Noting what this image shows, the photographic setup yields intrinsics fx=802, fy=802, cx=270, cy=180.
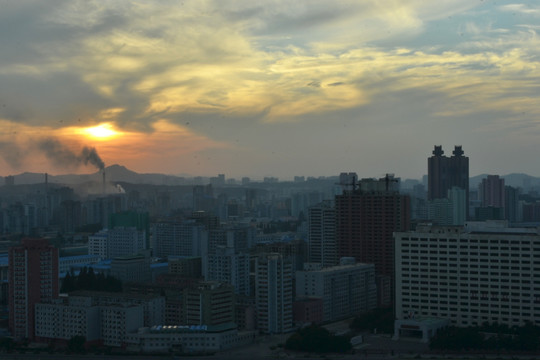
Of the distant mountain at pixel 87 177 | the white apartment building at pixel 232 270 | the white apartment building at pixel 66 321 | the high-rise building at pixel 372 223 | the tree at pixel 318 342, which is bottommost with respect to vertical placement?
the tree at pixel 318 342

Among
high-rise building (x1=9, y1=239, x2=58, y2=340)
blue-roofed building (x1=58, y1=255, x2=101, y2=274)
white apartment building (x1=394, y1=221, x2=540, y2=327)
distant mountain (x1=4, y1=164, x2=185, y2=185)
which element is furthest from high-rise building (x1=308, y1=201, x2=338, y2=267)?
distant mountain (x1=4, y1=164, x2=185, y2=185)

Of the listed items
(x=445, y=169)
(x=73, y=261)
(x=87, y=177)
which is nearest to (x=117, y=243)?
(x=73, y=261)

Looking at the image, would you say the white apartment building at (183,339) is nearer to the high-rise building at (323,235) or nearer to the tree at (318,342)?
the tree at (318,342)

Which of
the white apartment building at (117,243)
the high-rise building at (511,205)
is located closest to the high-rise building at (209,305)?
the white apartment building at (117,243)

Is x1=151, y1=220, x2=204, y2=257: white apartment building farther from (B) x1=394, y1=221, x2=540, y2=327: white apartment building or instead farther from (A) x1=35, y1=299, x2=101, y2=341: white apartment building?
(B) x1=394, y1=221, x2=540, y2=327: white apartment building

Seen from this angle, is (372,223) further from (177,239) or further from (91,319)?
(177,239)

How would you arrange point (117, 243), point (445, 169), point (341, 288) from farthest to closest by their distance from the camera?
point (445, 169) → point (117, 243) → point (341, 288)
